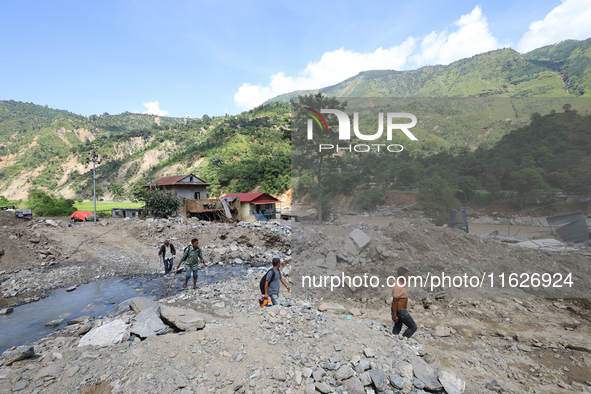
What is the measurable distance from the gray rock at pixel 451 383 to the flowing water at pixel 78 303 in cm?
805

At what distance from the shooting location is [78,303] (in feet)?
26.5

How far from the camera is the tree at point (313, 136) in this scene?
32.3ft

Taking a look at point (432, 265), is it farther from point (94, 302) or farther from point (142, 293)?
point (94, 302)

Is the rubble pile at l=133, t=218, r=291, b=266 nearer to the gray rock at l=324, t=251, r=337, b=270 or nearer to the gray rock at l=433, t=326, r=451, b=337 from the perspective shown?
the gray rock at l=324, t=251, r=337, b=270

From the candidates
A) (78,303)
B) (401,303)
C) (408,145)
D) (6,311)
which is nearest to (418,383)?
(401,303)

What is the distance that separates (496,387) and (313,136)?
8617mm

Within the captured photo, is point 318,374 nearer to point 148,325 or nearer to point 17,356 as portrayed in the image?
point 148,325

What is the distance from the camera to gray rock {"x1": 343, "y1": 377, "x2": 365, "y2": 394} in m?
3.47

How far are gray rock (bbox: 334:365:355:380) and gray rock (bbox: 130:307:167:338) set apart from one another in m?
3.31

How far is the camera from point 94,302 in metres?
8.25

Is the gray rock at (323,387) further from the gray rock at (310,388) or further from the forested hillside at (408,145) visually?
the forested hillside at (408,145)

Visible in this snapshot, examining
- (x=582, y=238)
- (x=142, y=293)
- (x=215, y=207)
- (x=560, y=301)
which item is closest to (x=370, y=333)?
(x=560, y=301)

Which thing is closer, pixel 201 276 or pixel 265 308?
pixel 265 308

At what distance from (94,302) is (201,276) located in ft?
12.4
